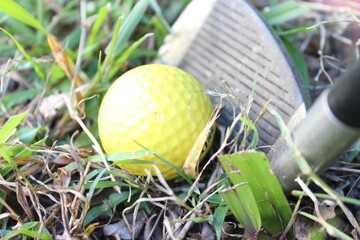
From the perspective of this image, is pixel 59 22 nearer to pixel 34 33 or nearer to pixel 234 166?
pixel 34 33

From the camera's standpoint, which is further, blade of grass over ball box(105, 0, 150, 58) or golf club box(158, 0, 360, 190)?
blade of grass over ball box(105, 0, 150, 58)

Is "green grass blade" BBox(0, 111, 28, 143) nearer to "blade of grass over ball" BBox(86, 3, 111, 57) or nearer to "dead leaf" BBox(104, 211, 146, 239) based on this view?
"dead leaf" BBox(104, 211, 146, 239)

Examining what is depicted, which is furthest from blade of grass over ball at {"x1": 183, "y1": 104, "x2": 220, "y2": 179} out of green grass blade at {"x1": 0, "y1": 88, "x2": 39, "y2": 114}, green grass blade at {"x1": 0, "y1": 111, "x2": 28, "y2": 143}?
green grass blade at {"x1": 0, "y1": 88, "x2": 39, "y2": 114}

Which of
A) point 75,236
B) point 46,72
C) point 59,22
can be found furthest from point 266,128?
point 59,22

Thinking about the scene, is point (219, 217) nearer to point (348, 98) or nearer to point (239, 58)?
point (348, 98)

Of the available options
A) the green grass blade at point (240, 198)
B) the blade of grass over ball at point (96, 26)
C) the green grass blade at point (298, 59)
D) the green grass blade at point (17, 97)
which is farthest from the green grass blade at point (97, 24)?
the green grass blade at point (240, 198)

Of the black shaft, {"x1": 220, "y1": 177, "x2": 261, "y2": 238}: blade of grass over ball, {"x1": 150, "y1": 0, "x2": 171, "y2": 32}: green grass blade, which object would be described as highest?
the black shaft

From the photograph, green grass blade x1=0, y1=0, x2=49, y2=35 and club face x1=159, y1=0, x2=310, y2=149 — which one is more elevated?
green grass blade x1=0, y1=0, x2=49, y2=35

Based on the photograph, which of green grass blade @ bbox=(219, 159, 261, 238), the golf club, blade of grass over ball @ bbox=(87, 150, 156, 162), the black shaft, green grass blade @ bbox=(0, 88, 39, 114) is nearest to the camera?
the black shaft
